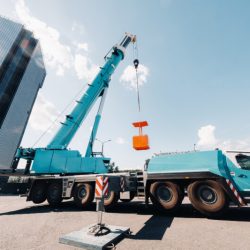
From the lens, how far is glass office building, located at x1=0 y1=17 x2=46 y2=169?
6112 cm

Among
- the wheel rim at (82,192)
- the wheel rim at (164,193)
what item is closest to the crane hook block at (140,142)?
the wheel rim at (164,193)

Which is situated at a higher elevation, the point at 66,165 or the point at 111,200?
the point at 66,165

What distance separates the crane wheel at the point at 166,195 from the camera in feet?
22.2

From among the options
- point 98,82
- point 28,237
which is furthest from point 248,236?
point 98,82

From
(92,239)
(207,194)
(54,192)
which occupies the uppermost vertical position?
(54,192)

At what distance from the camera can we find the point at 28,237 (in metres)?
4.71

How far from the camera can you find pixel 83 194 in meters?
8.65

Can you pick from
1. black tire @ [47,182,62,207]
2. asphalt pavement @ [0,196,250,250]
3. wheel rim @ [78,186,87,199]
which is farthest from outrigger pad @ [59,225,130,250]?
black tire @ [47,182,62,207]

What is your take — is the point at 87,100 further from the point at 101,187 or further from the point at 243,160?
the point at 243,160

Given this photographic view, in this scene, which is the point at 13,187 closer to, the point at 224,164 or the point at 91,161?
the point at 91,161

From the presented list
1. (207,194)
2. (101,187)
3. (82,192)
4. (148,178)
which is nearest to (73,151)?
(82,192)

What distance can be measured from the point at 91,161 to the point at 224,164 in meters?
6.89

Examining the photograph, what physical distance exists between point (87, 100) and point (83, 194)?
6.35 metres

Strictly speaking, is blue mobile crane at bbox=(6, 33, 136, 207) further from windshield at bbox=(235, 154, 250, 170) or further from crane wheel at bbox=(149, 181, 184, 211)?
windshield at bbox=(235, 154, 250, 170)
